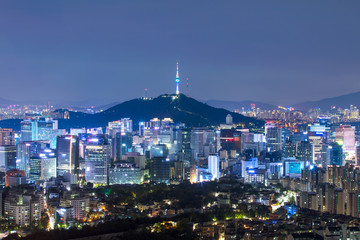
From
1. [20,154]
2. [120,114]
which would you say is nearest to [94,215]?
[20,154]

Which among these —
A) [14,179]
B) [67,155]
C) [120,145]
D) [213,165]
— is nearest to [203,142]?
[120,145]

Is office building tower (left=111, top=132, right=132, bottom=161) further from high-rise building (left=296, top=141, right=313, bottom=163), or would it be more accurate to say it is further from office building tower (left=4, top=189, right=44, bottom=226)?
office building tower (left=4, top=189, right=44, bottom=226)

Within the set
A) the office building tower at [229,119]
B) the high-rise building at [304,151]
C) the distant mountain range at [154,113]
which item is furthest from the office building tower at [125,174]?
the office building tower at [229,119]

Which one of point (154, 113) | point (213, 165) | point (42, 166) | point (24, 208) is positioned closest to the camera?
point (24, 208)

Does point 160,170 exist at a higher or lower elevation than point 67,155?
lower

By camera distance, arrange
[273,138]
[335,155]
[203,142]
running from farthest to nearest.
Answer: [273,138], [203,142], [335,155]

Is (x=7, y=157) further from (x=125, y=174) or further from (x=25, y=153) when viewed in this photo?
(x=125, y=174)

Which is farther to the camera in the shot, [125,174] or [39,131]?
[39,131]

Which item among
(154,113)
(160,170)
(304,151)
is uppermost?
(154,113)
